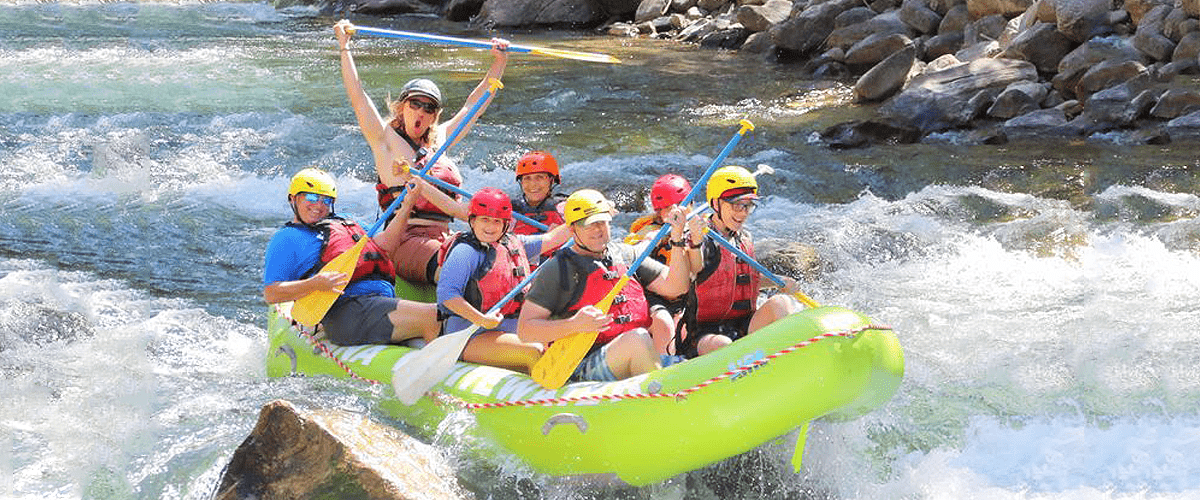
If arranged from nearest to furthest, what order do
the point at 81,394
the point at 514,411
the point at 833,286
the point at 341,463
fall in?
the point at 341,463 < the point at 514,411 < the point at 81,394 < the point at 833,286

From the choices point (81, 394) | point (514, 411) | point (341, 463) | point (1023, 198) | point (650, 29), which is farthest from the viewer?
point (650, 29)

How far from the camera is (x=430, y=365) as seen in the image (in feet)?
16.0

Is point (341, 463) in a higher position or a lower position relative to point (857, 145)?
higher

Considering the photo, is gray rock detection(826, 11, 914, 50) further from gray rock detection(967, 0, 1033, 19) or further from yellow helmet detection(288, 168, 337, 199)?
yellow helmet detection(288, 168, 337, 199)

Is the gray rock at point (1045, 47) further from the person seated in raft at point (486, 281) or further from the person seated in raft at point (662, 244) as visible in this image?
the person seated in raft at point (486, 281)

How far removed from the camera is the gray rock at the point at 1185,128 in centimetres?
986

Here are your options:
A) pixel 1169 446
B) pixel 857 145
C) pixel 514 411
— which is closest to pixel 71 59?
pixel 857 145

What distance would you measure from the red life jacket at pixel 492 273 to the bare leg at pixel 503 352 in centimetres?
13

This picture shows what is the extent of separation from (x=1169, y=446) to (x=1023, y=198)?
12.4ft

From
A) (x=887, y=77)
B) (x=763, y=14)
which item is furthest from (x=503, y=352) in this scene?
(x=763, y=14)

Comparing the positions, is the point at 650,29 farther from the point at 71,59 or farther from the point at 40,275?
the point at 40,275

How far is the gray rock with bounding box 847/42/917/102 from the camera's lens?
12.2m

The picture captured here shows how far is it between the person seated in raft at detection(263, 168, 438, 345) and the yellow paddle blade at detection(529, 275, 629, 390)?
0.79m

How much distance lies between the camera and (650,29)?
18.6 metres
